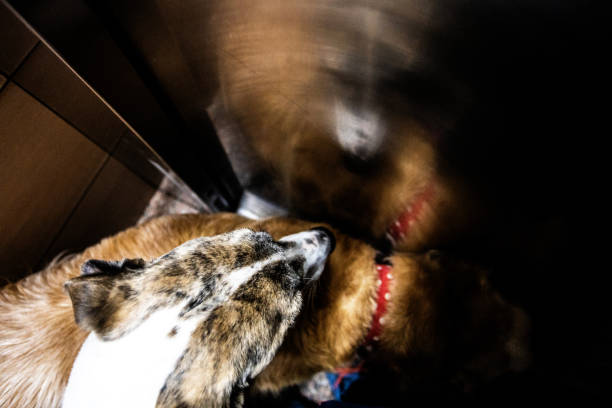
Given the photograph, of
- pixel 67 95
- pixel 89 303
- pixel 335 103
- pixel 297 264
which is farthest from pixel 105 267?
pixel 335 103

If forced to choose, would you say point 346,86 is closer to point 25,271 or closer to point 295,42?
point 295,42

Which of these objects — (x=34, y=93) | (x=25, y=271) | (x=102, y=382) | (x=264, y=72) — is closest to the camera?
(x=102, y=382)

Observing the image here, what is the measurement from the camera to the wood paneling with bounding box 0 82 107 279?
114 centimetres

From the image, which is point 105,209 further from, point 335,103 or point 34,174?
point 335,103

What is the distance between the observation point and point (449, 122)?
2.68ft

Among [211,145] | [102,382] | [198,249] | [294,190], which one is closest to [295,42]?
[198,249]

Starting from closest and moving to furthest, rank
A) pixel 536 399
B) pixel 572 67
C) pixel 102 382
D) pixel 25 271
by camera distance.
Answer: pixel 572 67 < pixel 102 382 < pixel 536 399 < pixel 25 271

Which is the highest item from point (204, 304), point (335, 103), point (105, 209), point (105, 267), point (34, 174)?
point (335, 103)

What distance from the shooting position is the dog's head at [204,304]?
0.79m

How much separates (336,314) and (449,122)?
3.65ft

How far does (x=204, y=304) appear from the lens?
86 centimetres

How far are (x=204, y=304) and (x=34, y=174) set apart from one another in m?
1.27

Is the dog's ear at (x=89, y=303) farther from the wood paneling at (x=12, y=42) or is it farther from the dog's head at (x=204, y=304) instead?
the wood paneling at (x=12, y=42)

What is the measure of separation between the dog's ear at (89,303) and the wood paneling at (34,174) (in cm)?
85
